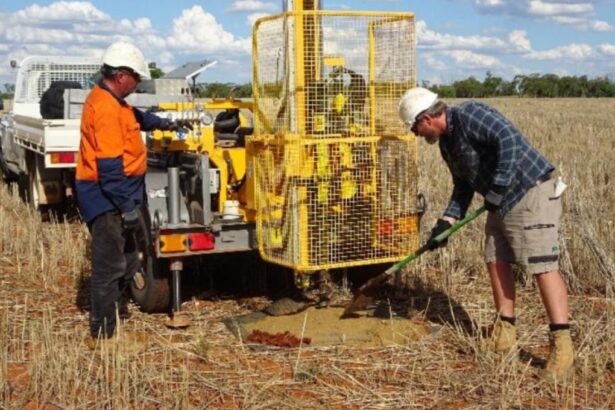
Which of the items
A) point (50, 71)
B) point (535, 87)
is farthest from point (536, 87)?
point (50, 71)

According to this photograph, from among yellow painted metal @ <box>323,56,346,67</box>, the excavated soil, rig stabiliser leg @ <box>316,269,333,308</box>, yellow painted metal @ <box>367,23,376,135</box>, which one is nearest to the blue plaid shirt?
yellow painted metal @ <box>367,23,376,135</box>

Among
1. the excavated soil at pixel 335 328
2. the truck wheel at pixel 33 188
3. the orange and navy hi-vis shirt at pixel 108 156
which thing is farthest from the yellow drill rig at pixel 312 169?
the truck wheel at pixel 33 188

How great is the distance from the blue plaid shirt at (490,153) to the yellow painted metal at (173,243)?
1900 mm

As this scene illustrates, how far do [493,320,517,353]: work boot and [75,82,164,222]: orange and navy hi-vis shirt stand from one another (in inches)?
96.5

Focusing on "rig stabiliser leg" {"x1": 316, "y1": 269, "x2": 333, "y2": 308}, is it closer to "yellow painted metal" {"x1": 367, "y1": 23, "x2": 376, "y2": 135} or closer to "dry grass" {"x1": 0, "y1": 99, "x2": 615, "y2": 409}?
"dry grass" {"x1": 0, "y1": 99, "x2": 615, "y2": 409}

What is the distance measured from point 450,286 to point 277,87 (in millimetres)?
2253

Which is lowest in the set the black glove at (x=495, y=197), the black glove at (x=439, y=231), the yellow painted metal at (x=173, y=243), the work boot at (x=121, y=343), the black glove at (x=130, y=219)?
the work boot at (x=121, y=343)

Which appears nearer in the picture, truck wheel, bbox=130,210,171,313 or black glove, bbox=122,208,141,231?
black glove, bbox=122,208,141,231

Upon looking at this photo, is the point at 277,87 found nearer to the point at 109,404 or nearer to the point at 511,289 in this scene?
the point at 511,289

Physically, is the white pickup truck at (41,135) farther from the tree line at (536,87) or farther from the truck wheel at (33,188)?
the tree line at (536,87)

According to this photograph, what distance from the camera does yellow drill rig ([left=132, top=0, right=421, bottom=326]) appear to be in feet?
19.2

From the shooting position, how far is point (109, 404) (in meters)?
4.55

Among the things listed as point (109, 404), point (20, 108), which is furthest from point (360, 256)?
point (20, 108)

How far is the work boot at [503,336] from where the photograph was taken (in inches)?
214
